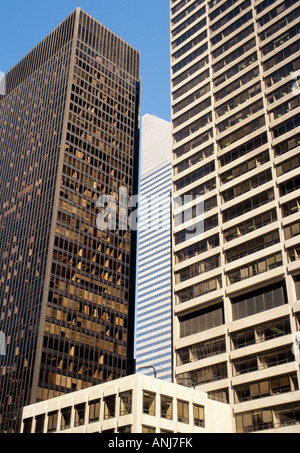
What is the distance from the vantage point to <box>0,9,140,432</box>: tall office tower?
385 ft

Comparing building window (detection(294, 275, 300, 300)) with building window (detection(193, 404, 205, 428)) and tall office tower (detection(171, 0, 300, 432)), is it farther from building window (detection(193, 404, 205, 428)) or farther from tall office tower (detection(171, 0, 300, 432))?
building window (detection(193, 404, 205, 428))

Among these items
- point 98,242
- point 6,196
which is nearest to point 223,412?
point 98,242

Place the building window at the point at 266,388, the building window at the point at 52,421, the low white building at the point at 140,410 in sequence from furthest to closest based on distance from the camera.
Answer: the building window at the point at 52,421 < the building window at the point at 266,388 < the low white building at the point at 140,410

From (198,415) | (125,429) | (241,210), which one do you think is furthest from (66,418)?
(241,210)

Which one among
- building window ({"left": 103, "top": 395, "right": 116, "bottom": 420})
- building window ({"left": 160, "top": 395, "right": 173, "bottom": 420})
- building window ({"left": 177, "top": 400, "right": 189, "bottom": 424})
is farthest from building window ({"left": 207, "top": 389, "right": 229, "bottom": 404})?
building window ({"left": 103, "top": 395, "right": 116, "bottom": 420})

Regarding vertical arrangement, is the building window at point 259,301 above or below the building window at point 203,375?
above

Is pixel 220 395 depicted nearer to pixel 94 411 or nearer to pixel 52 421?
pixel 94 411

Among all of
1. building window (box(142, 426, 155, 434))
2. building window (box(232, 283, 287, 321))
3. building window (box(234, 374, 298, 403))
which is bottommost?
building window (box(142, 426, 155, 434))

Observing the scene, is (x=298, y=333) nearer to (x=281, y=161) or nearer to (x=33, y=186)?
(x=281, y=161)

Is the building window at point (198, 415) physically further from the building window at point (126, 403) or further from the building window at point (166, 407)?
the building window at point (126, 403)

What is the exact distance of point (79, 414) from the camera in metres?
70.4

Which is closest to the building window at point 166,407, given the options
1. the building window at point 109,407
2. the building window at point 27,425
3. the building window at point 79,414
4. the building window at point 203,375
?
the building window at point 109,407

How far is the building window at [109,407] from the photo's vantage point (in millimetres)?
65744
